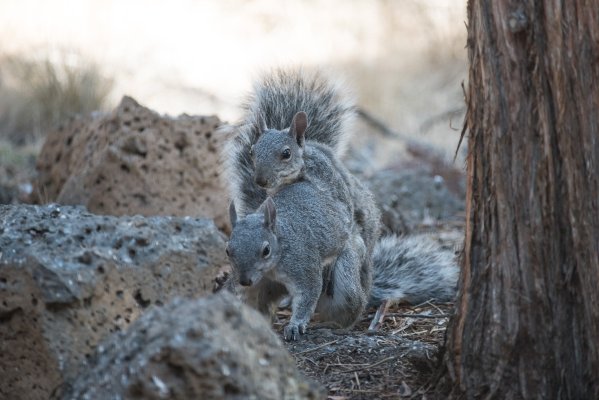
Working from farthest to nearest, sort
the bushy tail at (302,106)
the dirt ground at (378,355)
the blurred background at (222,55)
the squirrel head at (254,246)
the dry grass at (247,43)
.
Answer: the dry grass at (247,43) → the blurred background at (222,55) → the bushy tail at (302,106) → the squirrel head at (254,246) → the dirt ground at (378,355)

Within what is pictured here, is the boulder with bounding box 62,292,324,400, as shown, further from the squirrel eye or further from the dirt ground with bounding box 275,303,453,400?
the squirrel eye

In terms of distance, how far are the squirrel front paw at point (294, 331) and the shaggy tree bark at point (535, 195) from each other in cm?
152

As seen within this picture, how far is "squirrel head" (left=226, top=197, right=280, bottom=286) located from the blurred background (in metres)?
7.09

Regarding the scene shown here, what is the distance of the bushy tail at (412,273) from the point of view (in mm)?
5801

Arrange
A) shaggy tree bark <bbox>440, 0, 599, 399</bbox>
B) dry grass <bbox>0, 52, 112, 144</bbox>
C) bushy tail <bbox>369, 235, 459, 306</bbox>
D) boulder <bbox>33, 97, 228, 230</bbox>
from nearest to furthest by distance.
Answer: shaggy tree bark <bbox>440, 0, 599, 399</bbox> < bushy tail <bbox>369, 235, 459, 306</bbox> < boulder <bbox>33, 97, 228, 230</bbox> < dry grass <bbox>0, 52, 112, 144</bbox>

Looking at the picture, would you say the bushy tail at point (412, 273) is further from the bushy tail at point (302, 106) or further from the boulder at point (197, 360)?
the boulder at point (197, 360)

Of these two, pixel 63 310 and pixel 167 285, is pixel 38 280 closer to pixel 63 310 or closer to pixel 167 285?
pixel 63 310

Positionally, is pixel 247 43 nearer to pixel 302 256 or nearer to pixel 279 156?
pixel 279 156

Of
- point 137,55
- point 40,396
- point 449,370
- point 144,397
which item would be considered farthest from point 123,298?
point 137,55

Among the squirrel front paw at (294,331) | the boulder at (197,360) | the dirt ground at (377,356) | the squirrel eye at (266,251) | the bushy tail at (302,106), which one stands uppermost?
the bushy tail at (302,106)

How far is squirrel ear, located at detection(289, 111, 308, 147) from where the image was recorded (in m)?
5.27

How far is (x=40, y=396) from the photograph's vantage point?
3.78 meters

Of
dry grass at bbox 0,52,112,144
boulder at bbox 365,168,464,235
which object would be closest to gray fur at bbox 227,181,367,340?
boulder at bbox 365,168,464,235

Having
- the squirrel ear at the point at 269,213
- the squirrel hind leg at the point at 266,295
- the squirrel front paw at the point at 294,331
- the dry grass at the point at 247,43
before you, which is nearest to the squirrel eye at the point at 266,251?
the squirrel ear at the point at 269,213
